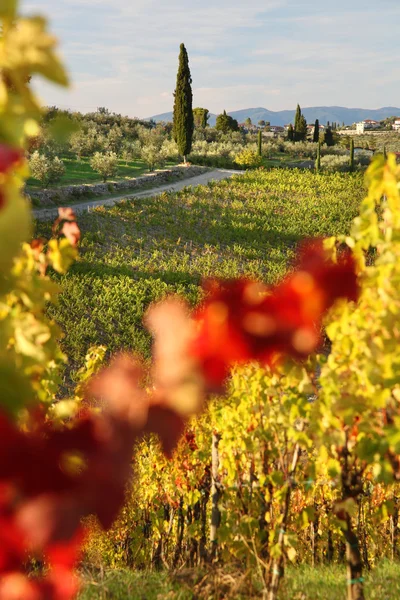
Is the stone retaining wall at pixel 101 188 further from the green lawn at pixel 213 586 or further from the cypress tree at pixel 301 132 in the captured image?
the cypress tree at pixel 301 132

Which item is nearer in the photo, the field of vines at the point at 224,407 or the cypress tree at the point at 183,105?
the field of vines at the point at 224,407

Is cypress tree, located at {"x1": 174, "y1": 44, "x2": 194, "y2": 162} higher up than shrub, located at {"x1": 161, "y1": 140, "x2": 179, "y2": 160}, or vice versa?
cypress tree, located at {"x1": 174, "y1": 44, "x2": 194, "y2": 162}

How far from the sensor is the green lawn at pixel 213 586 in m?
3.94

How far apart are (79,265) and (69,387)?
6.10 m

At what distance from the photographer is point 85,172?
31.0 meters

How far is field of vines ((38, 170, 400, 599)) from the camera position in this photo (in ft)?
13.3

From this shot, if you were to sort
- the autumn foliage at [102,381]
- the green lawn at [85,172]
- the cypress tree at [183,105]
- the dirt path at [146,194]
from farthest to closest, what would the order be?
the cypress tree at [183,105]
the green lawn at [85,172]
the dirt path at [146,194]
the autumn foliage at [102,381]

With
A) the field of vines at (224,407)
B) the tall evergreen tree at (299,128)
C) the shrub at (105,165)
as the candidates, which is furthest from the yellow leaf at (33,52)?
the tall evergreen tree at (299,128)

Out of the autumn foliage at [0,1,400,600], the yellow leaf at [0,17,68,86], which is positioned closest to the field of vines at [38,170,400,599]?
the autumn foliage at [0,1,400,600]

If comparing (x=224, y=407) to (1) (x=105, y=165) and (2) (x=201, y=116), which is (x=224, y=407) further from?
(2) (x=201, y=116)

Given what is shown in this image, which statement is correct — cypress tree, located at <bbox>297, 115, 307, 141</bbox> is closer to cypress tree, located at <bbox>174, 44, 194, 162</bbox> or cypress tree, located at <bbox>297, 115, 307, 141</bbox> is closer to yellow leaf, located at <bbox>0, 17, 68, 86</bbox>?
cypress tree, located at <bbox>174, 44, 194, 162</bbox>

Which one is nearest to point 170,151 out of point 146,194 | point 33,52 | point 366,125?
point 146,194

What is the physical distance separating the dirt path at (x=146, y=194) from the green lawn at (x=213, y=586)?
16727 millimetres

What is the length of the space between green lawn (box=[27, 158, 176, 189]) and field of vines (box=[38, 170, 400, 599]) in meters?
4.51
